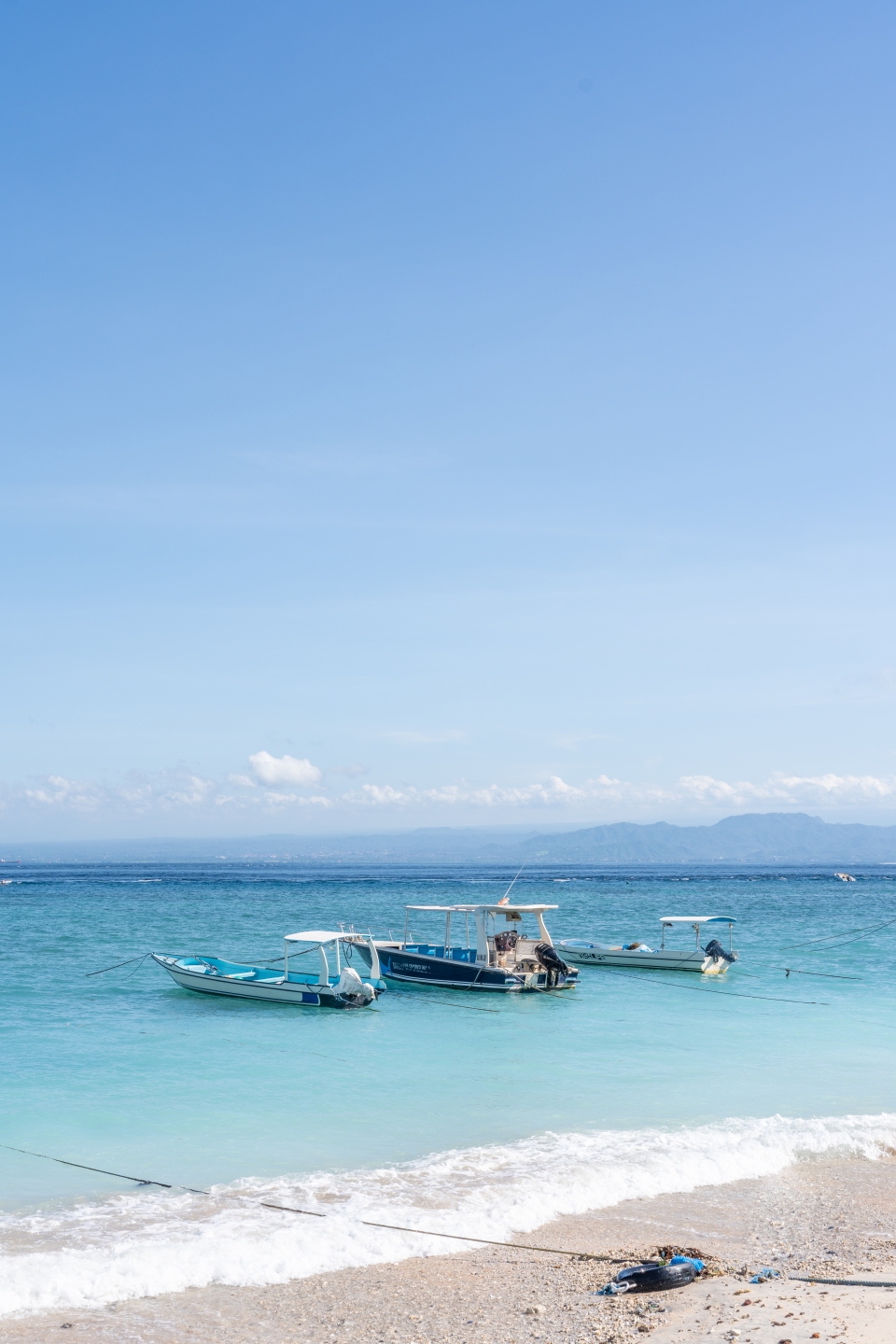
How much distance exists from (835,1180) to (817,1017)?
14.6 m

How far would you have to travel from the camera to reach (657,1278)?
10.4 metres

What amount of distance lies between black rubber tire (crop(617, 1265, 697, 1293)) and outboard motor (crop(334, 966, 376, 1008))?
60.9 ft

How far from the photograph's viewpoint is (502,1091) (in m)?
19.5

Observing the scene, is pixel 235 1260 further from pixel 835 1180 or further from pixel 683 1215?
pixel 835 1180

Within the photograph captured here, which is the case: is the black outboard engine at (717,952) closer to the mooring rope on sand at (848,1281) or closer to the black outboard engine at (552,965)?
the black outboard engine at (552,965)

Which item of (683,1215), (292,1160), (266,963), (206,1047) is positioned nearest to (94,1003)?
(206,1047)

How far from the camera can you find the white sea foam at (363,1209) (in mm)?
11156

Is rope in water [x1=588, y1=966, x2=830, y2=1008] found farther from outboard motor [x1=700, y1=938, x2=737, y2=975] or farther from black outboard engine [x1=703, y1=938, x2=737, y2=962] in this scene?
black outboard engine [x1=703, y1=938, x2=737, y2=962]

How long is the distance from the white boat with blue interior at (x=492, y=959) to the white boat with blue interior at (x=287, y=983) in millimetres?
2110

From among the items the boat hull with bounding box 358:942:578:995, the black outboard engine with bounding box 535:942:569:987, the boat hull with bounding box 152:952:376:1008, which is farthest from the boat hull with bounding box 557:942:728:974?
the boat hull with bounding box 152:952:376:1008

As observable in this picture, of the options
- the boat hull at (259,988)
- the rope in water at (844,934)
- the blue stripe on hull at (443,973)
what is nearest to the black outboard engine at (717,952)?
the rope in water at (844,934)

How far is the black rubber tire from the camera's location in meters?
10.3

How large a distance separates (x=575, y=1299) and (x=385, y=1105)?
28.1 feet

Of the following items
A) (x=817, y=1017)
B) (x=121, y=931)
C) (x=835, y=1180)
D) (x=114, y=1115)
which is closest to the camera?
Answer: (x=835, y=1180)
